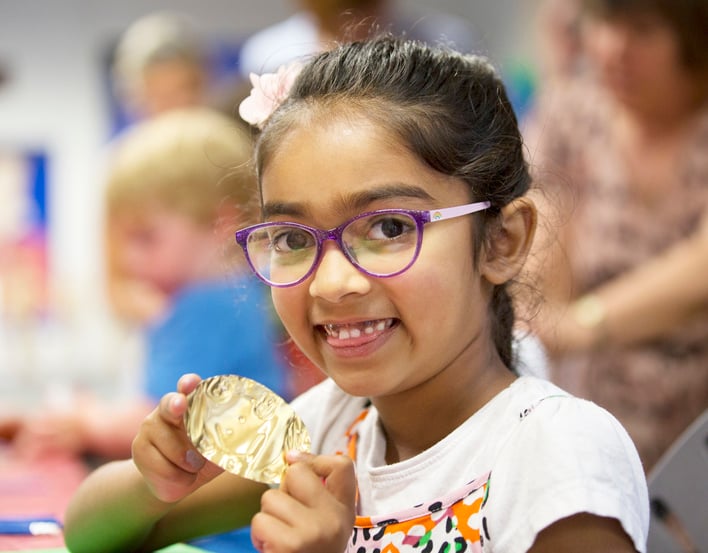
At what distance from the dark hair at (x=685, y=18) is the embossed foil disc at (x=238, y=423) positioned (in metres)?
1.59

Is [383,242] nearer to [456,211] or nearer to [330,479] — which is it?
[456,211]

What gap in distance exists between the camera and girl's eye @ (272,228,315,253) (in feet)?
3.23

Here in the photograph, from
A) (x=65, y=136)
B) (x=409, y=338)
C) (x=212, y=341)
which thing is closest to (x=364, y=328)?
(x=409, y=338)

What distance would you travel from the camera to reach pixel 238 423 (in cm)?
96

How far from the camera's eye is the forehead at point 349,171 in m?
0.95

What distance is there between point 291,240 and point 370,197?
11cm

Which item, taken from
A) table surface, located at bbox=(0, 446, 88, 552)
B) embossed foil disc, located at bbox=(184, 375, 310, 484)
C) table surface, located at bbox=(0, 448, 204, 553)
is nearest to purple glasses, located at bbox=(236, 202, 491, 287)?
embossed foil disc, located at bbox=(184, 375, 310, 484)

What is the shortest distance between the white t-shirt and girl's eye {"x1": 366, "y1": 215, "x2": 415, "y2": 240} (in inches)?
8.3

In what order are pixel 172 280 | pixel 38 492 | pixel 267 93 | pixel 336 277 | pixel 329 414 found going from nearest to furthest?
pixel 336 277 → pixel 267 93 → pixel 329 414 → pixel 38 492 → pixel 172 280

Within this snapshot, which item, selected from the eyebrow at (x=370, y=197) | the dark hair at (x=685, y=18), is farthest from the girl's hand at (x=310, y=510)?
the dark hair at (x=685, y=18)

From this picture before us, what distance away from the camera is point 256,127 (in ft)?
3.84

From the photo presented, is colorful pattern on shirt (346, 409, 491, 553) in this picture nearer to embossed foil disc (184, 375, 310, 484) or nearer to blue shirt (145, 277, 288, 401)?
embossed foil disc (184, 375, 310, 484)

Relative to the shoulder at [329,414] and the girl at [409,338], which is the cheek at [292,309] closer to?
the girl at [409,338]

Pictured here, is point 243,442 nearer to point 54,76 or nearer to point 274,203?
point 274,203
